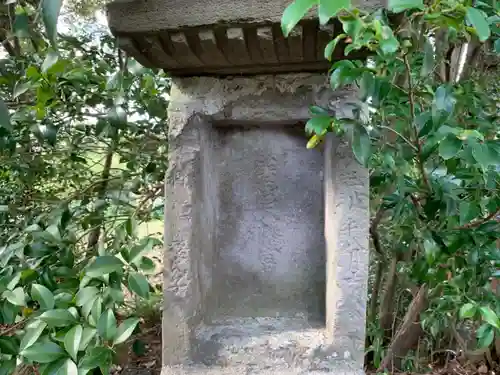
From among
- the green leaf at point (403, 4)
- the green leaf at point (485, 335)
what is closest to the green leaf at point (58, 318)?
the green leaf at point (403, 4)

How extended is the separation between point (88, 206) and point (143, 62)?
614 mm

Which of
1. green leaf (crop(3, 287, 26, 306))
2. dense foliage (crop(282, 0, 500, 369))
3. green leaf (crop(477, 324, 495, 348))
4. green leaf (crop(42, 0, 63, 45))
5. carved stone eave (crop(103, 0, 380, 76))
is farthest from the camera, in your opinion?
green leaf (crop(477, 324, 495, 348))

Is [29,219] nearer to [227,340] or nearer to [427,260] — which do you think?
[227,340]

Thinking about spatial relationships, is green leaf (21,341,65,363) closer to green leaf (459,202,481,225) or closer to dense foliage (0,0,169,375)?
Result: dense foliage (0,0,169,375)

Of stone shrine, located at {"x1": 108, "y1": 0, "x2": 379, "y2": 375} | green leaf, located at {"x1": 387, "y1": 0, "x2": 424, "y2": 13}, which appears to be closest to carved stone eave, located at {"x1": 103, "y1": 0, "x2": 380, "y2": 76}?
stone shrine, located at {"x1": 108, "y1": 0, "x2": 379, "y2": 375}

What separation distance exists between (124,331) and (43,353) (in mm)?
125

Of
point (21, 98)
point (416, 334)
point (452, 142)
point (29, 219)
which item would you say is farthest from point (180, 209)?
point (416, 334)

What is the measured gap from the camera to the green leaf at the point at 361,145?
736 mm

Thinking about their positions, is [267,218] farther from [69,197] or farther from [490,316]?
[69,197]

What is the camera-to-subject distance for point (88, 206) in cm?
132

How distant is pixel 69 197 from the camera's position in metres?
1.29

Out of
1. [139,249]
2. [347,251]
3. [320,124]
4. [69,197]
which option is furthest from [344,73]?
[69,197]

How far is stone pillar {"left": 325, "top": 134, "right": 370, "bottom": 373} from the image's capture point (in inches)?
34.3

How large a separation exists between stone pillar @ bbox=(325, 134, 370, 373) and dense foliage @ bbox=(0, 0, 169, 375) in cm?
35
